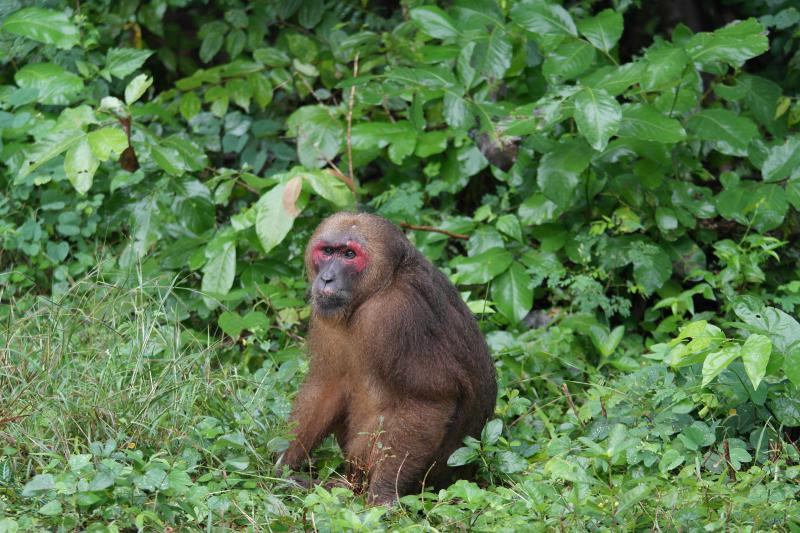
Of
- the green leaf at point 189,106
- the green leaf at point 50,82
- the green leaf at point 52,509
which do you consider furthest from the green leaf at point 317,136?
the green leaf at point 52,509

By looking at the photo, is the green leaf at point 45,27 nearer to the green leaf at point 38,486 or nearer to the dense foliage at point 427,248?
the dense foliage at point 427,248

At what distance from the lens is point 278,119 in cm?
843

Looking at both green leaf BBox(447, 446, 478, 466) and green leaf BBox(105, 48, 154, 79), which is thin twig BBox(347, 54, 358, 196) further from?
green leaf BBox(447, 446, 478, 466)

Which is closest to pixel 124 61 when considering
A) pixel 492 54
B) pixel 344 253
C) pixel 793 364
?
pixel 492 54

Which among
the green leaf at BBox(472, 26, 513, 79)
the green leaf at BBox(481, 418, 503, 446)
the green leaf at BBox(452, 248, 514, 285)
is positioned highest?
the green leaf at BBox(472, 26, 513, 79)

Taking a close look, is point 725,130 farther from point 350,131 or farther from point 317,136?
point 317,136

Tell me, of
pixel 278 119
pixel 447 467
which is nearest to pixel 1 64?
pixel 278 119

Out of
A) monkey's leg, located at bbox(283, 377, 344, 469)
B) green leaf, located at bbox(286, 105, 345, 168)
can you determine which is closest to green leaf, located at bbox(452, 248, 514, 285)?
green leaf, located at bbox(286, 105, 345, 168)

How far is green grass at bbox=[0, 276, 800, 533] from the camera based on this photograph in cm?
411

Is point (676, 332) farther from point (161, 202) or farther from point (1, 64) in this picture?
point (1, 64)

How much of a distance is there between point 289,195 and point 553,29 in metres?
1.93

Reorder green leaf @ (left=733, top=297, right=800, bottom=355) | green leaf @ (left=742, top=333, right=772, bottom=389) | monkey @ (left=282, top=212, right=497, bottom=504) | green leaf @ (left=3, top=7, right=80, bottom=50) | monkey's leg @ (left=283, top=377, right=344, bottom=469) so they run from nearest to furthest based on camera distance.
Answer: green leaf @ (left=742, top=333, right=772, bottom=389)
green leaf @ (left=733, top=297, right=800, bottom=355)
monkey @ (left=282, top=212, right=497, bottom=504)
monkey's leg @ (left=283, top=377, right=344, bottom=469)
green leaf @ (left=3, top=7, right=80, bottom=50)

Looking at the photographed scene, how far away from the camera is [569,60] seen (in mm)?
6332

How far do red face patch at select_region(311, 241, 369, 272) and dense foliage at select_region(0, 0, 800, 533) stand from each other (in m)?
0.89
